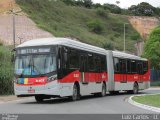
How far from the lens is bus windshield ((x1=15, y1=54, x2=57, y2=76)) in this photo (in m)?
25.6

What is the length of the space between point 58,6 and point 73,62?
345ft

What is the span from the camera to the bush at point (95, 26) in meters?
135

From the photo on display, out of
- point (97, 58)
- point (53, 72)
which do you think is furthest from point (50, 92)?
point (97, 58)

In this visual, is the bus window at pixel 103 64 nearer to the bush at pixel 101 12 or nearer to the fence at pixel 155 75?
the fence at pixel 155 75

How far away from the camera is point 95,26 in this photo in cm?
13500

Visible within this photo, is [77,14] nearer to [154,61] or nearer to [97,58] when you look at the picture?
[154,61]

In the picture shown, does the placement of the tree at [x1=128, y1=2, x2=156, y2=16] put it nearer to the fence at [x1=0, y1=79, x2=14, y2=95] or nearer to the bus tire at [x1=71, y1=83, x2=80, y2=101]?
the fence at [x1=0, y1=79, x2=14, y2=95]

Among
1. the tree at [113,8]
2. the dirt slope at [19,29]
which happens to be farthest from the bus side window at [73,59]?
the tree at [113,8]

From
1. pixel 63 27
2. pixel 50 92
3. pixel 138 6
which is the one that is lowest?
pixel 50 92

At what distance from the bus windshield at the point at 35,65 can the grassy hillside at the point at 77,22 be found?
220 ft

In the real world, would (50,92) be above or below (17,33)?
below

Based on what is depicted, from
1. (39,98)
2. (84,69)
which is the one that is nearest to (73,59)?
(84,69)

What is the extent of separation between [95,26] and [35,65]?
110 meters

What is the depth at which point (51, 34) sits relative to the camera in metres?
91.7
